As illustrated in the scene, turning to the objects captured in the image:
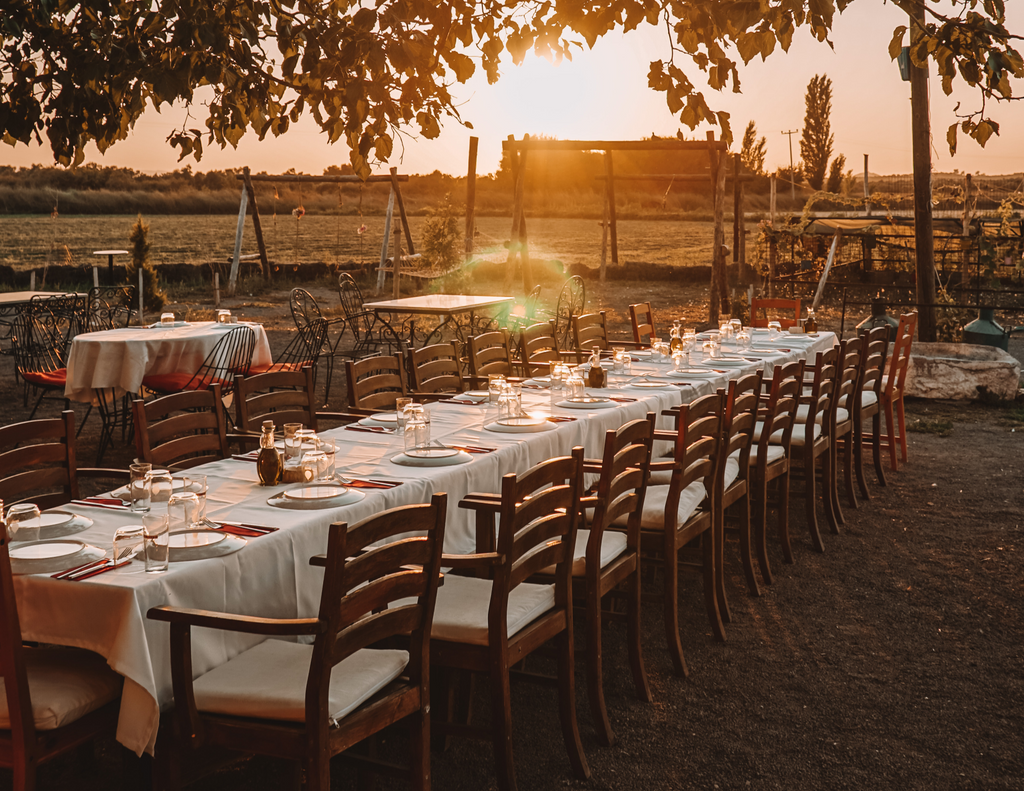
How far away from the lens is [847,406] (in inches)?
244

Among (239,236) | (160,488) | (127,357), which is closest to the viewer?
(160,488)

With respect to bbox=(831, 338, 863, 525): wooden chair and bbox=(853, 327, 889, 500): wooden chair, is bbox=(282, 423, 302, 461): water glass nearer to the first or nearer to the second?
bbox=(831, 338, 863, 525): wooden chair

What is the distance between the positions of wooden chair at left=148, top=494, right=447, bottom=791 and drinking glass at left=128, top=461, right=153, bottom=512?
573 millimetres

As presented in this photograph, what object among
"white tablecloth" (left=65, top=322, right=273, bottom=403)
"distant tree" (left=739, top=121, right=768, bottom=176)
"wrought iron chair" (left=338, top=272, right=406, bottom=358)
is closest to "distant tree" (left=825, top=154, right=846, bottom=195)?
"distant tree" (left=739, top=121, right=768, bottom=176)

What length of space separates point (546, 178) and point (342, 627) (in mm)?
36378

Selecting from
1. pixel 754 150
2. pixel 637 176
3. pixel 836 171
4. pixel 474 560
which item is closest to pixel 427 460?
pixel 474 560

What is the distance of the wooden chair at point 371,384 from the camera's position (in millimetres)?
4762

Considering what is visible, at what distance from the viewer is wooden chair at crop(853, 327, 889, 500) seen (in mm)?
6203

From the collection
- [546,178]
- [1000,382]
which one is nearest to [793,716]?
[1000,382]

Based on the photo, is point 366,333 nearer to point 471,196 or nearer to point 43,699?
point 471,196

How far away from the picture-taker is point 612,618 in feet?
11.5

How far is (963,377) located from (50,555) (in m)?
8.72

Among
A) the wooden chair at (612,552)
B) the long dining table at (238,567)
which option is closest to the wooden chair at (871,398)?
the long dining table at (238,567)

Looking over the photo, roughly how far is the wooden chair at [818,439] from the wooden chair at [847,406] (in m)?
0.04
